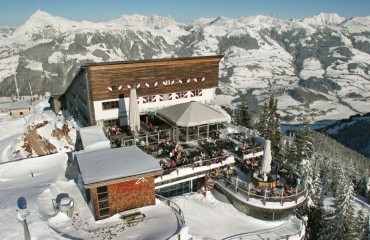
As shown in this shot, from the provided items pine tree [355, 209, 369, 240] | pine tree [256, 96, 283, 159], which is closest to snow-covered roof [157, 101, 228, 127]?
pine tree [256, 96, 283, 159]

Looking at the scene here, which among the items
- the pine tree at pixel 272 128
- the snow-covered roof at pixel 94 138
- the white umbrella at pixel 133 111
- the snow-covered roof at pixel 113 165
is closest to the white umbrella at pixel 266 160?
the snow-covered roof at pixel 113 165

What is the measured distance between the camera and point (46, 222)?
749 inches

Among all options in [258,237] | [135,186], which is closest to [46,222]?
[135,186]

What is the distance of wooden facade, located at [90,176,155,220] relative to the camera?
66.4 feet

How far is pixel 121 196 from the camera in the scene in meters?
20.8

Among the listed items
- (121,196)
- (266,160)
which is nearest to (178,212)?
(121,196)

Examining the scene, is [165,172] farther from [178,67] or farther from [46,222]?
[178,67]

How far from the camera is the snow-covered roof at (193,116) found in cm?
3056

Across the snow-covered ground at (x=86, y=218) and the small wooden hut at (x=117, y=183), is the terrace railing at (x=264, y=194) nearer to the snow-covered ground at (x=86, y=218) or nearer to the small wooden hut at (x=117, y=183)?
the snow-covered ground at (x=86, y=218)

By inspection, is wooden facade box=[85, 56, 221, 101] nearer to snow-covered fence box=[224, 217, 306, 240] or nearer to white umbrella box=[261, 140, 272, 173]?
white umbrella box=[261, 140, 272, 173]

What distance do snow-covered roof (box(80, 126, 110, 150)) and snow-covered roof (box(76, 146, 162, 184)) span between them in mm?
4376

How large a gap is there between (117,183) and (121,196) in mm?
962

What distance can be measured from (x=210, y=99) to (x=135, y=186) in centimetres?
2317

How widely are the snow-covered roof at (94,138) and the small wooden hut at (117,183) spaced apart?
5.91 m
